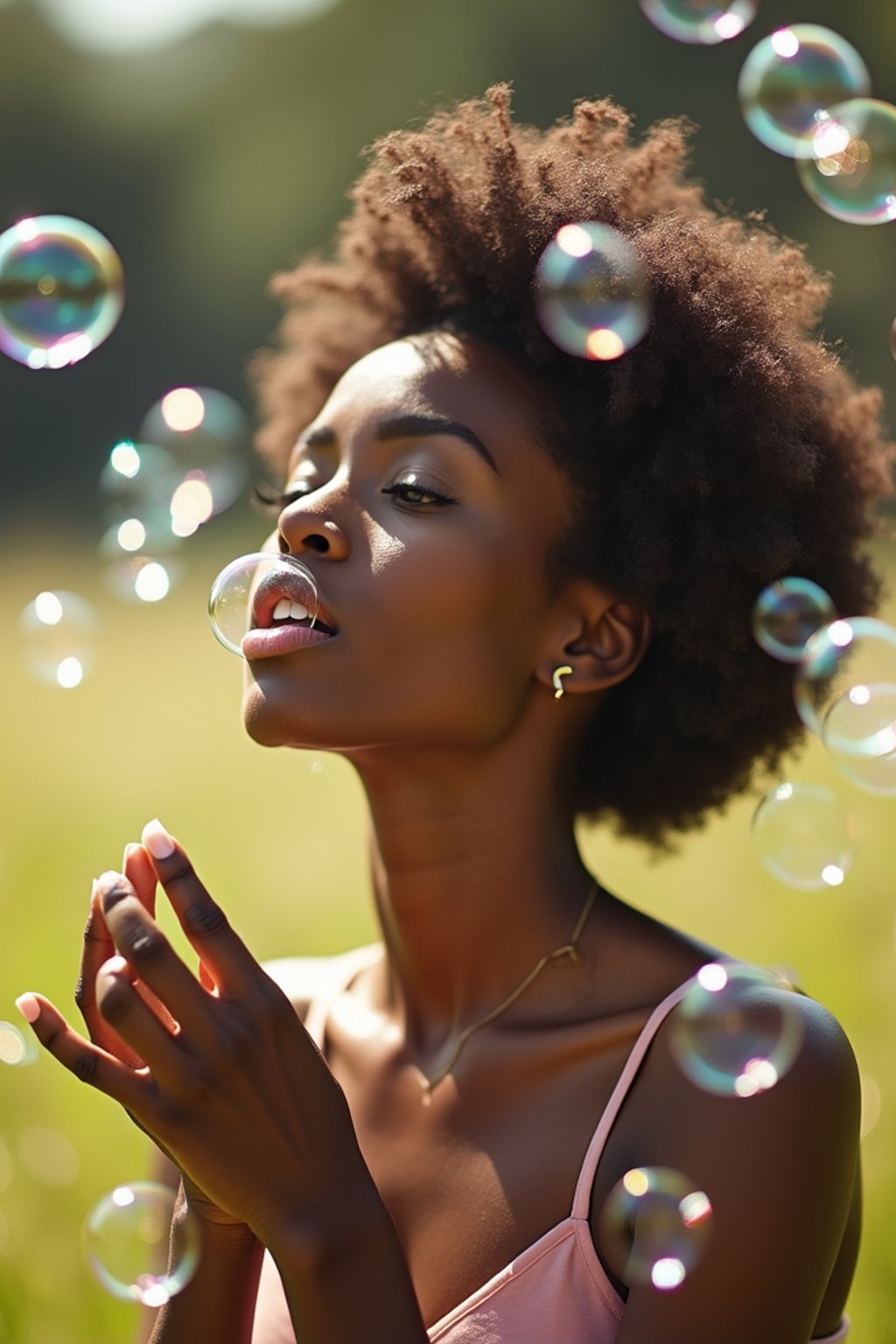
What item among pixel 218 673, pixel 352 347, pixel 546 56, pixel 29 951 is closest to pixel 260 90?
pixel 546 56

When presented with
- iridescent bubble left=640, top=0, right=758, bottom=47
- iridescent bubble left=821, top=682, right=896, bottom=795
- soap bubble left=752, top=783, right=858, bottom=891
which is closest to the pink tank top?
soap bubble left=752, top=783, right=858, bottom=891

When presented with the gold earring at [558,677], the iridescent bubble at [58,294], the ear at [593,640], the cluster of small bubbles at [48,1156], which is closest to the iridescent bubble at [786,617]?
the ear at [593,640]

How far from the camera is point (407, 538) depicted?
2.00 m

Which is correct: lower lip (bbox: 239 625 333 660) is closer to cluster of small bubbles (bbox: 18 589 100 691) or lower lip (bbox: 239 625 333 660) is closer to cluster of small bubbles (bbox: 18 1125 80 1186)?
cluster of small bubbles (bbox: 18 589 100 691)

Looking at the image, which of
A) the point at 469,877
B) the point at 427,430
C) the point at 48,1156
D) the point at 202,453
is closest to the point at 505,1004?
the point at 469,877

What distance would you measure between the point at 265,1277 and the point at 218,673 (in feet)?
27.1

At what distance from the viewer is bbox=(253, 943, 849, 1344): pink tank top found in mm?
1798

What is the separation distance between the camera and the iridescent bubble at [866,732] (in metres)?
2.26

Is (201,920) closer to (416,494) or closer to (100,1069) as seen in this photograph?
(100,1069)

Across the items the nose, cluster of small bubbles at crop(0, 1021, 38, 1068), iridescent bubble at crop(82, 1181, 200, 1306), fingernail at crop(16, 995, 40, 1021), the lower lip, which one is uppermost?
the nose

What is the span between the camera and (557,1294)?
5.92ft

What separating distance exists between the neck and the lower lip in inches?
9.6

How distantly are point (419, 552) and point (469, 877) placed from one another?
458 millimetres

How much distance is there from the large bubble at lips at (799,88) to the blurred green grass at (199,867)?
1014mm
